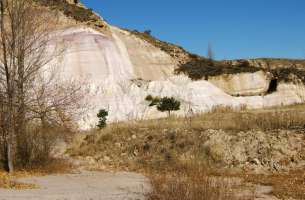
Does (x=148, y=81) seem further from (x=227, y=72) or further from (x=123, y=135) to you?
(x=123, y=135)

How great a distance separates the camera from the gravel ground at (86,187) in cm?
1625

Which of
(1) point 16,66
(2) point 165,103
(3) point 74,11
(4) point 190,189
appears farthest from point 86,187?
(3) point 74,11

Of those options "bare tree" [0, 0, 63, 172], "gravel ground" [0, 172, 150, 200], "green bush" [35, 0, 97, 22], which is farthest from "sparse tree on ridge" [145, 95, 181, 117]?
"bare tree" [0, 0, 63, 172]

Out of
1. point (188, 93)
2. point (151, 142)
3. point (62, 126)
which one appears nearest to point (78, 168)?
point (62, 126)

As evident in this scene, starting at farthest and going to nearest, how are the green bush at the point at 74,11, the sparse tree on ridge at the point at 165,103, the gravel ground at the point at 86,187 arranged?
the green bush at the point at 74,11 → the sparse tree on ridge at the point at 165,103 → the gravel ground at the point at 86,187

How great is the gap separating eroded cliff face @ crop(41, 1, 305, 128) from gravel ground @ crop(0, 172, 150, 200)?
57.1 ft

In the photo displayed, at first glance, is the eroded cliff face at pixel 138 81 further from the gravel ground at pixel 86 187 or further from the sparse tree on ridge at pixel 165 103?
the gravel ground at pixel 86 187

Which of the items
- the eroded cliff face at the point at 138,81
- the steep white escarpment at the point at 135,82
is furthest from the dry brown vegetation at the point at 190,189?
the eroded cliff face at the point at 138,81

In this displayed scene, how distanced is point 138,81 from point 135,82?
1.51 ft

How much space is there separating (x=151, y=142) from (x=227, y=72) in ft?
85.8

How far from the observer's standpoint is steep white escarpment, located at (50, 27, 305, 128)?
44469mm

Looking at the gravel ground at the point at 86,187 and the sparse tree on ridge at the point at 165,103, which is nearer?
the gravel ground at the point at 86,187

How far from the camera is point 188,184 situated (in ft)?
41.2

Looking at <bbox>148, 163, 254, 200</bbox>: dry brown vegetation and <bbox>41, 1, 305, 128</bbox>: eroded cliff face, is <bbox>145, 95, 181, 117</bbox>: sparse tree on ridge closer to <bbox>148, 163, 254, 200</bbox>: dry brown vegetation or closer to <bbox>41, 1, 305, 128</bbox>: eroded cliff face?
<bbox>41, 1, 305, 128</bbox>: eroded cliff face
